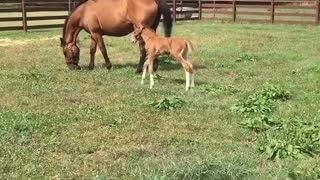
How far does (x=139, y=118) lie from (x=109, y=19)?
467 centimetres

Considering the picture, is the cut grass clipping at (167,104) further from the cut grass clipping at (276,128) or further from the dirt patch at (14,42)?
the dirt patch at (14,42)

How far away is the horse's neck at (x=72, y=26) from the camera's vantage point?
11.2 metres

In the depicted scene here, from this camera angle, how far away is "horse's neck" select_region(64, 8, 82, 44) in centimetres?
1117

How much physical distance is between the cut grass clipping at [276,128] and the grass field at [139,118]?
10 centimetres

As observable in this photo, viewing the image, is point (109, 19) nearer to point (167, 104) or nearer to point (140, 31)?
point (140, 31)

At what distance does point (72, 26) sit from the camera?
11.2m

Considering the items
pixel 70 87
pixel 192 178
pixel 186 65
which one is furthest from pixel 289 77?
pixel 192 178

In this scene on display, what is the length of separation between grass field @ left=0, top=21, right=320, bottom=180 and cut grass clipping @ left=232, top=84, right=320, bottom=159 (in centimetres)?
10

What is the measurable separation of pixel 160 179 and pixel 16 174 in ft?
4.70

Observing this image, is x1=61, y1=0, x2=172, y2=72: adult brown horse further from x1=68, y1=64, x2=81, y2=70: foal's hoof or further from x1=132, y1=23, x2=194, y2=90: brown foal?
x1=132, y1=23, x2=194, y2=90: brown foal

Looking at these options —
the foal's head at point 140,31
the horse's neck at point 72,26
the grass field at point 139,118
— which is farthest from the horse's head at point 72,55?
the foal's head at point 140,31

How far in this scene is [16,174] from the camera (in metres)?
4.62

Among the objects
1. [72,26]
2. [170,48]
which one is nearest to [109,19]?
[72,26]

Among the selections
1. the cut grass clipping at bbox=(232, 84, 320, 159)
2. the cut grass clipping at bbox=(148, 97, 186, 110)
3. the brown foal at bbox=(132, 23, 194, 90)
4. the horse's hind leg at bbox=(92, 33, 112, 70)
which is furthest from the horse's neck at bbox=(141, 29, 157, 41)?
the cut grass clipping at bbox=(232, 84, 320, 159)
